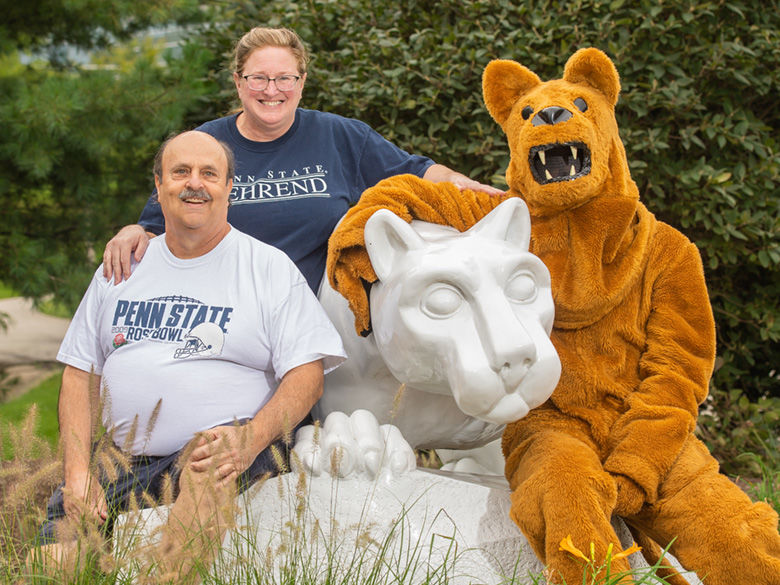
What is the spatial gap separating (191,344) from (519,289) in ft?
2.92

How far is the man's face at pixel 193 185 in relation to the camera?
2.38 metres

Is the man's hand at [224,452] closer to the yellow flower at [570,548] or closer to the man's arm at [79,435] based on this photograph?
the man's arm at [79,435]

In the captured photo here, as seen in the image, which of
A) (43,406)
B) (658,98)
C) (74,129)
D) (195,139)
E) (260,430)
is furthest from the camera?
(43,406)

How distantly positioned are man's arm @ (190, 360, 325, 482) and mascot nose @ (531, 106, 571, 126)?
88 centimetres

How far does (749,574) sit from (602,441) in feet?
1.52

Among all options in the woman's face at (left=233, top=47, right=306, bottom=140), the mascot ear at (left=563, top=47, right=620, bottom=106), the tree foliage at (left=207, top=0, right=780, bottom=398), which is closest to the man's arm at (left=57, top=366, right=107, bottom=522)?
the woman's face at (left=233, top=47, right=306, bottom=140)

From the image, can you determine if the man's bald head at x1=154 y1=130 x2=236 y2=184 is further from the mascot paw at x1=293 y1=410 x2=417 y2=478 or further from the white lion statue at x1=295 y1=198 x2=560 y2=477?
the mascot paw at x1=293 y1=410 x2=417 y2=478

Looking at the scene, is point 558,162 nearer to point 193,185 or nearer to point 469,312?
point 469,312

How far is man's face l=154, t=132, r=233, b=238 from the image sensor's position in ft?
7.81

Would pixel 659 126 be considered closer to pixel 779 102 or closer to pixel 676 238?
pixel 779 102

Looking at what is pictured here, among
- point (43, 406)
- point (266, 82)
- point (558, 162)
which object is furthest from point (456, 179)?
point (43, 406)

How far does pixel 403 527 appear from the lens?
6.75ft

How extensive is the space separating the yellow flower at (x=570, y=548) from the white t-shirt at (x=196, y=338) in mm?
795

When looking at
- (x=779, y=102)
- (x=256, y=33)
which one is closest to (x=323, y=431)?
(x=256, y=33)
